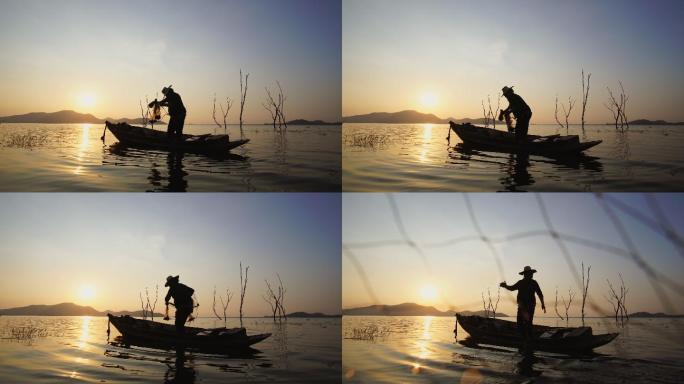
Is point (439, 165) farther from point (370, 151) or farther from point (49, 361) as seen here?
point (49, 361)

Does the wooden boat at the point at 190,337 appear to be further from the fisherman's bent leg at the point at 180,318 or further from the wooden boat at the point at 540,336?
the wooden boat at the point at 540,336

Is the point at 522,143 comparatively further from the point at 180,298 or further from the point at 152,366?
the point at 152,366

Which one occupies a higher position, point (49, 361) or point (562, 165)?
point (562, 165)

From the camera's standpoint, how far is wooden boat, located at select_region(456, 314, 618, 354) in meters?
8.75

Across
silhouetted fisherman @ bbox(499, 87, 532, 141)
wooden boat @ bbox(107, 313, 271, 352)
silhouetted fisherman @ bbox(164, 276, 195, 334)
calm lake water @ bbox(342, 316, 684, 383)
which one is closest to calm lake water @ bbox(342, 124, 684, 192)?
silhouetted fisherman @ bbox(499, 87, 532, 141)

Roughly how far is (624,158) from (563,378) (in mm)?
9013

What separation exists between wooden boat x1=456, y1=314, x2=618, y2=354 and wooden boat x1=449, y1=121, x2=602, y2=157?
4.09 metres

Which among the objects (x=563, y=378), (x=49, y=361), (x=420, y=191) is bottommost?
(x=49, y=361)

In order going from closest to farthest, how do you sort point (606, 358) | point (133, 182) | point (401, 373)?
point (401, 373)
point (606, 358)
point (133, 182)

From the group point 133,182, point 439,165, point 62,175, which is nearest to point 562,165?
point 439,165

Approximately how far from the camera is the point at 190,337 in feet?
29.9

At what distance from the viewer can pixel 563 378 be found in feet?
23.1

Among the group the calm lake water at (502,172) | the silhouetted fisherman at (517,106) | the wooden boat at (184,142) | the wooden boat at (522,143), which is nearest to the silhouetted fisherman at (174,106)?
the wooden boat at (184,142)

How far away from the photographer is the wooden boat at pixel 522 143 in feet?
38.7
